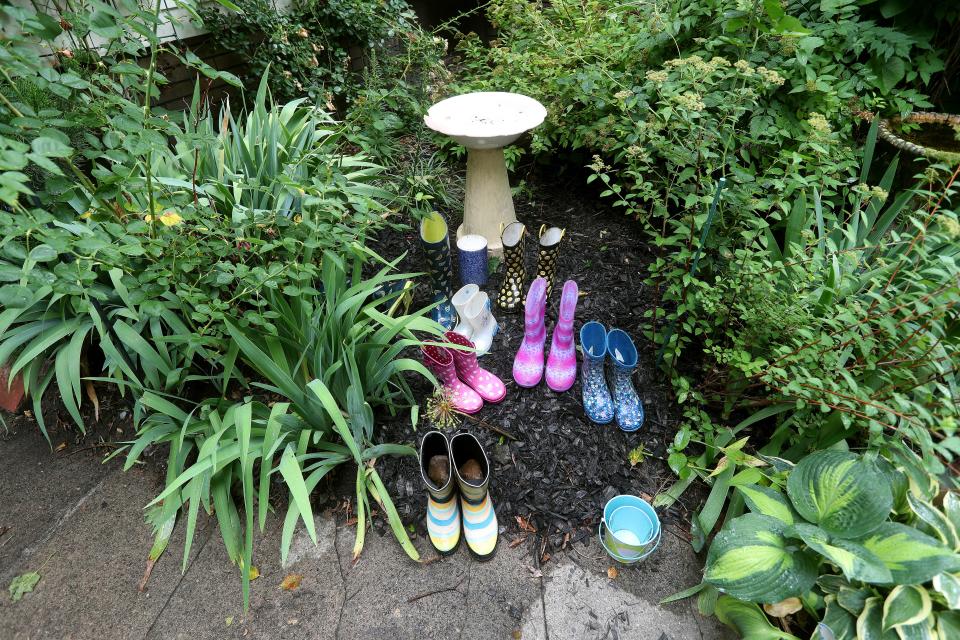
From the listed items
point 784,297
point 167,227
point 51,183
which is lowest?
point 784,297

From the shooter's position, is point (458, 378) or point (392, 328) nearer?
point (392, 328)

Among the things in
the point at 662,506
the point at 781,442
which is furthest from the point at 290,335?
the point at 781,442

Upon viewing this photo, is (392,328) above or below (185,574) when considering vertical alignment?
above

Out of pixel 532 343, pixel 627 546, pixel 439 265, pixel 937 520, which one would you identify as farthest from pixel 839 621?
pixel 439 265

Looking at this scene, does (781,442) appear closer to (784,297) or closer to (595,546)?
A: (784,297)

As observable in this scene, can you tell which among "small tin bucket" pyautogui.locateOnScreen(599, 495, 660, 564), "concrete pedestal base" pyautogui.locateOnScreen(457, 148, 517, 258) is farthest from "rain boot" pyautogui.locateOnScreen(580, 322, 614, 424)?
"concrete pedestal base" pyautogui.locateOnScreen(457, 148, 517, 258)

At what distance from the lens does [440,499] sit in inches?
52.0

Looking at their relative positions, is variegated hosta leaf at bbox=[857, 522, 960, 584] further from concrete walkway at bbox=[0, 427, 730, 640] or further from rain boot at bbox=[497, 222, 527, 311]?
rain boot at bbox=[497, 222, 527, 311]

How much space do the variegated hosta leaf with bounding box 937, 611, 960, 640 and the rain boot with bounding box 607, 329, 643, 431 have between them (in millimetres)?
822

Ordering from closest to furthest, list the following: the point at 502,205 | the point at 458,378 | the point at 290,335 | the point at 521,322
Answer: the point at 290,335 < the point at 458,378 < the point at 521,322 < the point at 502,205

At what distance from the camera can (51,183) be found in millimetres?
1144

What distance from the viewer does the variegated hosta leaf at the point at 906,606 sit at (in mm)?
964

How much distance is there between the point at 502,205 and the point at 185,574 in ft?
6.21

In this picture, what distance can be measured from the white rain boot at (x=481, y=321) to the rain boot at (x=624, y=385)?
0.51 m
